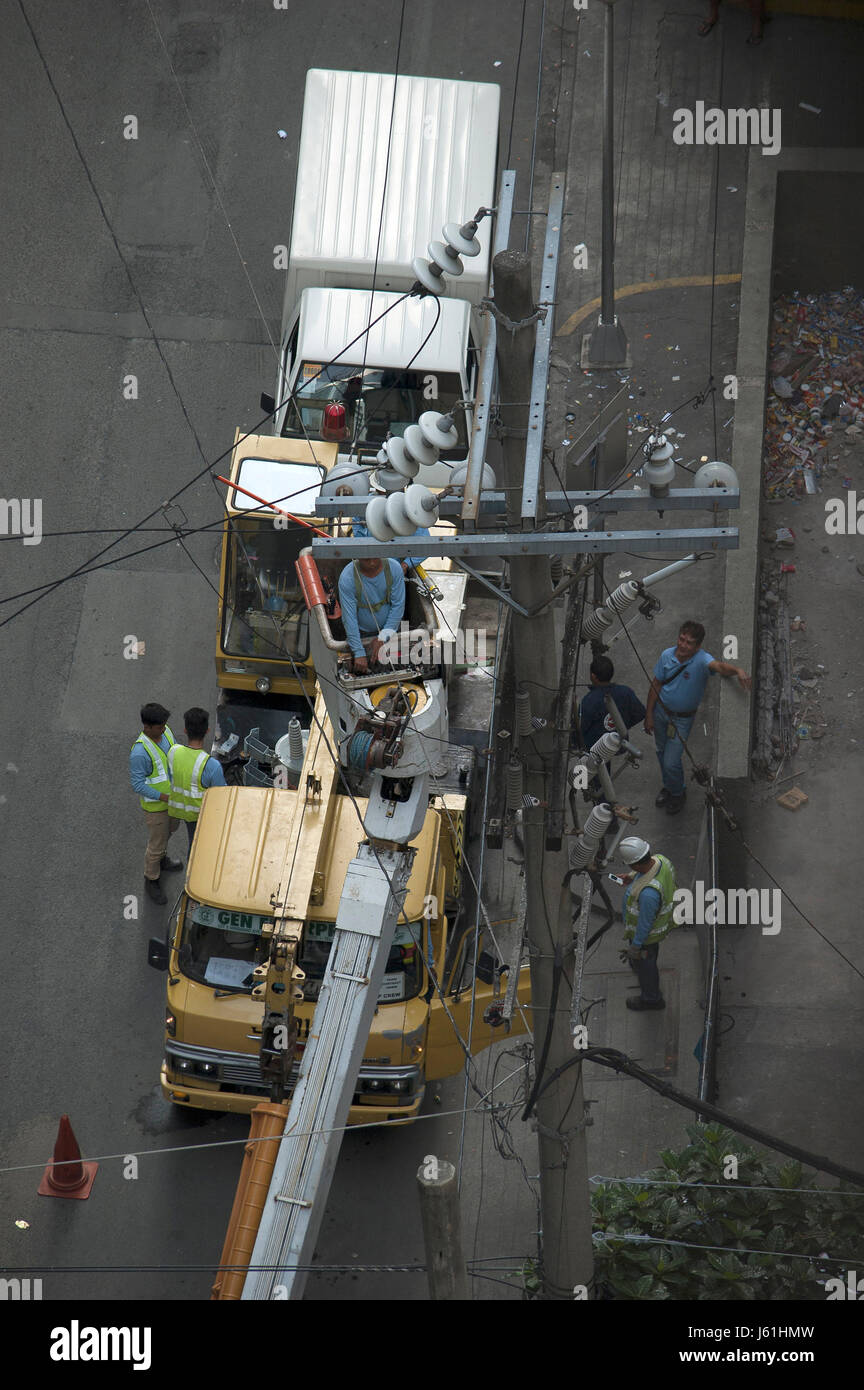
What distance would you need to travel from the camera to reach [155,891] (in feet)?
49.1

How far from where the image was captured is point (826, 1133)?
43.2ft

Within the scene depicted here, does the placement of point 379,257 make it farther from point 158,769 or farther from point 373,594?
point 373,594

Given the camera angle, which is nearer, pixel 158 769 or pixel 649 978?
pixel 649 978

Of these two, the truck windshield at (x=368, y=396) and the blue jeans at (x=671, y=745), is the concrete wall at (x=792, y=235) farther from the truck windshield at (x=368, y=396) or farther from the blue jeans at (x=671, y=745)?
the blue jeans at (x=671, y=745)

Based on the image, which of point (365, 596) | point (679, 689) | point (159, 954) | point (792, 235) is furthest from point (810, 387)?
point (159, 954)

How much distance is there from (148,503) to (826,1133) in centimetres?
919

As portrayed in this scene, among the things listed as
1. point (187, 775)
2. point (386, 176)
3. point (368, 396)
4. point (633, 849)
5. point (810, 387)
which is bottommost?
point (633, 849)

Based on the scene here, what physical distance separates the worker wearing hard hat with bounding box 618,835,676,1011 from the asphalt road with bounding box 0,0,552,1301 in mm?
1921

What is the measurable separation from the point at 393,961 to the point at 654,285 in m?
10.5

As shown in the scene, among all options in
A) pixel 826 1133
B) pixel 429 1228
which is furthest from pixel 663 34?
pixel 429 1228

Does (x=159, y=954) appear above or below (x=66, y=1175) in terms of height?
above

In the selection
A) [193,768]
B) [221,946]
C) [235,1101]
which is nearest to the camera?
[235,1101]

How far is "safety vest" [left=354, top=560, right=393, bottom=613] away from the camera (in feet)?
38.9

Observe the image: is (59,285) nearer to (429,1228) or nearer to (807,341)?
(807,341)
